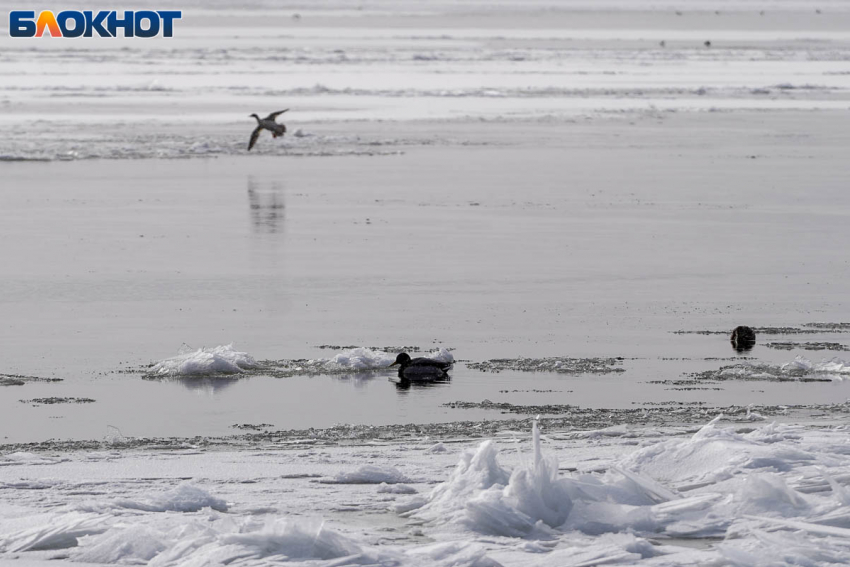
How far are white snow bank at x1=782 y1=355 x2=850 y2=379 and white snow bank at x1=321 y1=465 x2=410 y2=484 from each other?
155 inches

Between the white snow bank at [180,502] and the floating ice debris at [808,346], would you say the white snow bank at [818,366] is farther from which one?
the white snow bank at [180,502]

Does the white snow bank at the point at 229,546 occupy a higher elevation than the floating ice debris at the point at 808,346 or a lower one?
lower

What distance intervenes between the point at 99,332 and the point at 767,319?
5.45 metres

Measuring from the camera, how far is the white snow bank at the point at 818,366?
984cm

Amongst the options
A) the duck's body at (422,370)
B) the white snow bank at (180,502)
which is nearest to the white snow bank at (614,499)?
the white snow bank at (180,502)

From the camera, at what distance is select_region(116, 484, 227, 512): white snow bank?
643cm

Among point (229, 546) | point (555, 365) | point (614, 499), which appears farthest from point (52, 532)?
point (555, 365)

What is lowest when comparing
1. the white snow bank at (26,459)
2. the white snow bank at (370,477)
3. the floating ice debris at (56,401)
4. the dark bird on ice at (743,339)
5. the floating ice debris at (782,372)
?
the white snow bank at (370,477)

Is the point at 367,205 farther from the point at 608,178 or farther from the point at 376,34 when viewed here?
the point at 376,34

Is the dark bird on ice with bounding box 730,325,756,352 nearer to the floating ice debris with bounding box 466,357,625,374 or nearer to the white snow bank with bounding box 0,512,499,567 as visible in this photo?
the floating ice debris with bounding box 466,357,625,374

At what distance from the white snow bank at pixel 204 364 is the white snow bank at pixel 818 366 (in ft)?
12.5

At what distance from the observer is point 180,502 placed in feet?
21.2

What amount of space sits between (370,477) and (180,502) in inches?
40.4

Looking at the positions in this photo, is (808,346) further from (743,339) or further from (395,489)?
(395,489)
